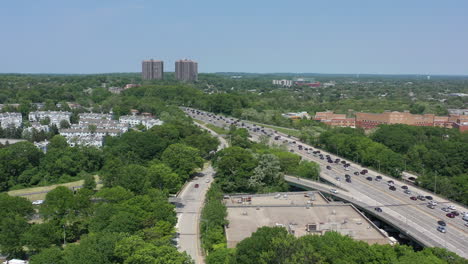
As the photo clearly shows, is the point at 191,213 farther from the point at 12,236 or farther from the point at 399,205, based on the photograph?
the point at 399,205

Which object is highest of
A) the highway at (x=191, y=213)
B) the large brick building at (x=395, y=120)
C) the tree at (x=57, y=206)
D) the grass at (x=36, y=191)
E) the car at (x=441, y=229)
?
the large brick building at (x=395, y=120)

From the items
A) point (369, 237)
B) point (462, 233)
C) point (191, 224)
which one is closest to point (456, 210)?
point (462, 233)

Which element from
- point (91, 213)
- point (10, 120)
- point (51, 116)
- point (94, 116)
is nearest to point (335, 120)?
point (94, 116)

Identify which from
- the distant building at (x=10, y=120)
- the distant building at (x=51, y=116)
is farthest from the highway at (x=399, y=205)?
the distant building at (x=10, y=120)

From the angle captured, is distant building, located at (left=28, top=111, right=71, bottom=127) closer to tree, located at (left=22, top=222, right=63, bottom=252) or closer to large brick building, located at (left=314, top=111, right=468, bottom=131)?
large brick building, located at (left=314, top=111, right=468, bottom=131)

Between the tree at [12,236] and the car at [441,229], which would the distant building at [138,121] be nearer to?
the tree at [12,236]

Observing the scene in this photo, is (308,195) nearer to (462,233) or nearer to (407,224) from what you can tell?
(407,224)
